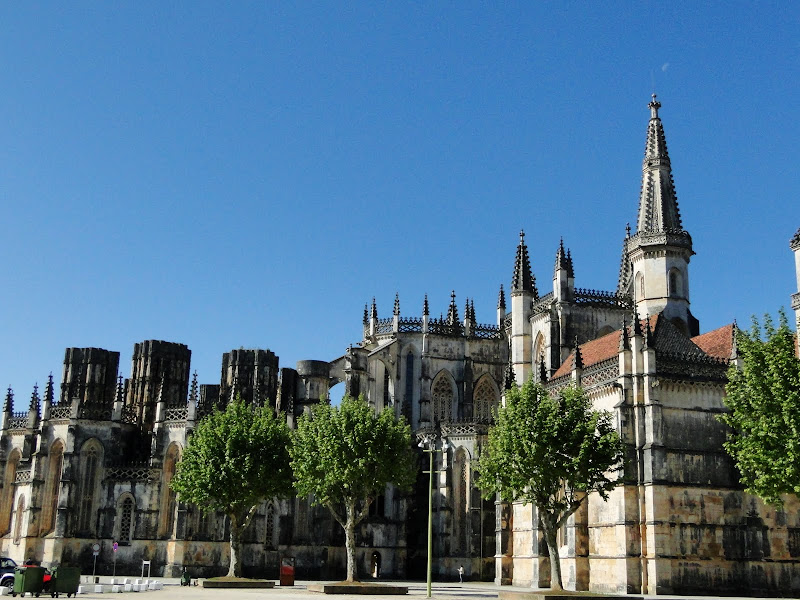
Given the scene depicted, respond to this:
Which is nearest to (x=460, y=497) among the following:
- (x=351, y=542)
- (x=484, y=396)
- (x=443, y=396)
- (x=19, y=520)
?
(x=443, y=396)

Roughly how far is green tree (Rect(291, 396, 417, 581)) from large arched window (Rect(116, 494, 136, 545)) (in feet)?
72.2

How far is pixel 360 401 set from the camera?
5409 centimetres

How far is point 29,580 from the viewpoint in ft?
125

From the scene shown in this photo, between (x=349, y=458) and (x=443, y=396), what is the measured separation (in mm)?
29744

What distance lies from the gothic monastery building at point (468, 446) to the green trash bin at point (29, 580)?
995 inches

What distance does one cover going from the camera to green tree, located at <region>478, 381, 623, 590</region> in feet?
137

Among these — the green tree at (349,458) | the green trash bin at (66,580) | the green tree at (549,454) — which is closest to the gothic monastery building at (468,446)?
the green tree at (549,454)

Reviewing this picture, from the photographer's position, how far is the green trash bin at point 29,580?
38031mm

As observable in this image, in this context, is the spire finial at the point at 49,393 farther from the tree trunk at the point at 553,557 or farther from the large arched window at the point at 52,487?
the tree trunk at the point at 553,557

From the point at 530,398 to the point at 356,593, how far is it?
38.4ft

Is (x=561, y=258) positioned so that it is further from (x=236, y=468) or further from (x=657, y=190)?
(x=236, y=468)

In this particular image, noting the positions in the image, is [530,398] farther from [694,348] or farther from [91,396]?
[91,396]

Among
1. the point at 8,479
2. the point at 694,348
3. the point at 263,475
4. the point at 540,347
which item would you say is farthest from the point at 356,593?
the point at 8,479

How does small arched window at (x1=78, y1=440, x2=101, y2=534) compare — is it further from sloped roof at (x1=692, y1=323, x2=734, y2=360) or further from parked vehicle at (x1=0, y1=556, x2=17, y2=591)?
sloped roof at (x1=692, y1=323, x2=734, y2=360)
